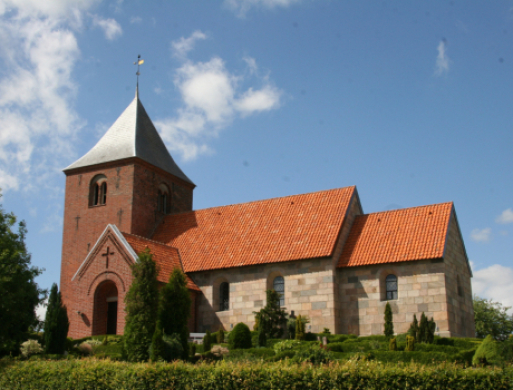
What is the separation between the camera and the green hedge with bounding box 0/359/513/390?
1037 centimetres

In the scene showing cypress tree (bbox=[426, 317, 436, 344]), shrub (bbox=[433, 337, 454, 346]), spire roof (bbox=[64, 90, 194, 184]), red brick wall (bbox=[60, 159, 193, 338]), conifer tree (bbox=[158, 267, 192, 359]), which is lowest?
shrub (bbox=[433, 337, 454, 346])

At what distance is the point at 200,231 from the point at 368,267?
29.2 feet

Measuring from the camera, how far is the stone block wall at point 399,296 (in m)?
21.0

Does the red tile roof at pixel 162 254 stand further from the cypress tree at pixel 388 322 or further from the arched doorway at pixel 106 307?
the cypress tree at pixel 388 322

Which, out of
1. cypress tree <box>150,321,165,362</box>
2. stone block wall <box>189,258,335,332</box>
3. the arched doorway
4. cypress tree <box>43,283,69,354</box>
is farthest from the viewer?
the arched doorway

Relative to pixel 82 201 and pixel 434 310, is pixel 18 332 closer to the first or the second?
pixel 82 201

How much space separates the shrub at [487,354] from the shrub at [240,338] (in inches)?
277

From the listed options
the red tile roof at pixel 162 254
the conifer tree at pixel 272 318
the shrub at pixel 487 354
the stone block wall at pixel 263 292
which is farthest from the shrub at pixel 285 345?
the red tile roof at pixel 162 254

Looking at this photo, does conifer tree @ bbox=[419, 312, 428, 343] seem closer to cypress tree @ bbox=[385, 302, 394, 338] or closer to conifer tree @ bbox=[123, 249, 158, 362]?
cypress tree @ bbox=[385, 302, 394, 338]

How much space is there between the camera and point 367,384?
34.6 ft

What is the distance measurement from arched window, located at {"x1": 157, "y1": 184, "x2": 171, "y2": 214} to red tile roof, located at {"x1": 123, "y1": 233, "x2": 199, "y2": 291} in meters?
4.59

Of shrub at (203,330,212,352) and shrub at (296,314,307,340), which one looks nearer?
shrub at (203,330,212,352)

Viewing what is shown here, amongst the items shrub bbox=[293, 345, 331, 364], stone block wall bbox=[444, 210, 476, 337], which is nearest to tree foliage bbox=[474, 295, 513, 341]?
stone block wall bbox=[444, 210, 476, 337]

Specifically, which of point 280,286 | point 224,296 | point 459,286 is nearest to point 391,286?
point 459,286
